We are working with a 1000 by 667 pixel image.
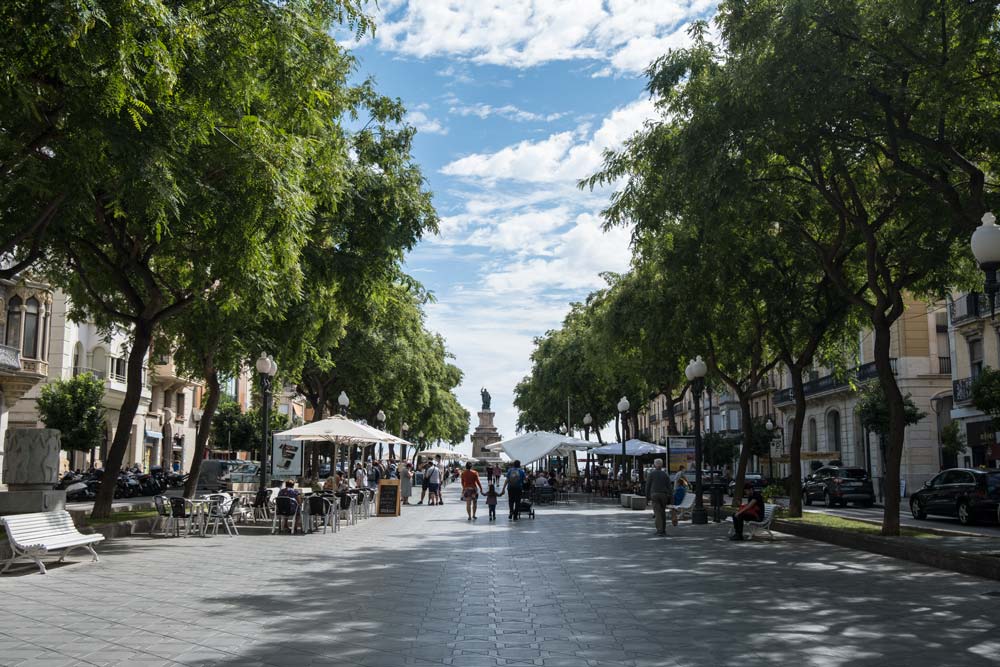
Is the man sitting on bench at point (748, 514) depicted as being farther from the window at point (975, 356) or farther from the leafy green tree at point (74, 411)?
the leafy green tree at point (74, 411)

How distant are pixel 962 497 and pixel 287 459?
30811 mm

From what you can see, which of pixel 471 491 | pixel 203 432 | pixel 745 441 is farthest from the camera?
pixel 745 441

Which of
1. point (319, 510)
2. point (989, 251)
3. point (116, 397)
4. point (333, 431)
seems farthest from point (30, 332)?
point (989, 251)

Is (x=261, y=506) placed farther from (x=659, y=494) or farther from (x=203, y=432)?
(x=659, y=494)

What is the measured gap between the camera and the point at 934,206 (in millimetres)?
17781

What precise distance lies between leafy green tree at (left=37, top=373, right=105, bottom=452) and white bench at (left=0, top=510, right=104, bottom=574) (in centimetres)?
2757

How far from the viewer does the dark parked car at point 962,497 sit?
83.6 feet

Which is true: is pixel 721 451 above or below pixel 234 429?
below

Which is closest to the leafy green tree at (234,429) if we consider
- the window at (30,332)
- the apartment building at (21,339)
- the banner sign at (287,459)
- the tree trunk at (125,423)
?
the banner sign at (287,459)

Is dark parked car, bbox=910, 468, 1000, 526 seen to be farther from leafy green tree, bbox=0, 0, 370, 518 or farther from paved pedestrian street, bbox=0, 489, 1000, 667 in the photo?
leafy green tree, bbox=0, 0, 370, 518

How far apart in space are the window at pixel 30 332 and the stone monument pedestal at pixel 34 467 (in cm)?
2584

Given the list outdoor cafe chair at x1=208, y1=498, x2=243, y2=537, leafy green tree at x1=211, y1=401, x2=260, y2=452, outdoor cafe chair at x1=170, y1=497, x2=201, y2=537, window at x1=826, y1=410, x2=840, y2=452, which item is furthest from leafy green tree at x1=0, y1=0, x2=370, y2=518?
leafy green tree at x1=211, y1=401, x2=260, y2=452

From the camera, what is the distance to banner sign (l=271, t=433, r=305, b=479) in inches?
1766

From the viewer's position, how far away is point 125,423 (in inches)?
766
